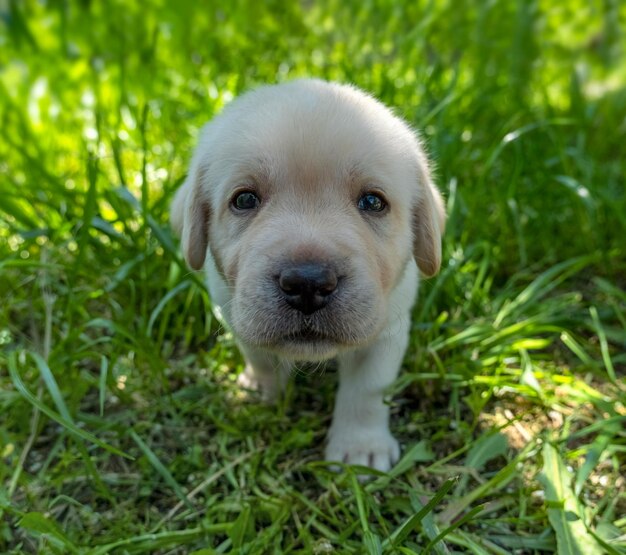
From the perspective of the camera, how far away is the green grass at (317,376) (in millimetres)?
2469

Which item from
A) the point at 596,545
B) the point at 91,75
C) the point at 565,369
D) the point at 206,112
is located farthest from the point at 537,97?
the point at 596,545

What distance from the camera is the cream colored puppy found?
2.28m

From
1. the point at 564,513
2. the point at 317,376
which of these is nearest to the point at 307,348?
the point at 317,376

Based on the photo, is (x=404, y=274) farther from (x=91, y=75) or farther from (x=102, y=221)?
(x=91, y=75)

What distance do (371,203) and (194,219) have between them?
0.77m

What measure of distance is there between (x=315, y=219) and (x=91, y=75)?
4.69 m

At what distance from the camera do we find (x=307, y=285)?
219 centimetres

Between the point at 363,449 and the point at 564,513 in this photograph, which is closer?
the point at 564,513

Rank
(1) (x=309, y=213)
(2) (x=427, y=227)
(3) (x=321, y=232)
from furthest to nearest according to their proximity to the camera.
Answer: (2) (x=427, y=227), (1) (x=309, y=213), (3) (x=321, y=232)

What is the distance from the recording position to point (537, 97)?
233 inches

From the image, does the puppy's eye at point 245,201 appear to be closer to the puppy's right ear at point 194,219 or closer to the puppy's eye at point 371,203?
the puppy's right ear at point 194,219

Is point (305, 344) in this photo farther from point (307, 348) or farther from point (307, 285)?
point (307, 285)

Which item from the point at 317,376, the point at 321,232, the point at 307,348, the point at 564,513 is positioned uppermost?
the point at 321,232

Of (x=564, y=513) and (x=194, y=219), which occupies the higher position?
(x=194, y=219)
